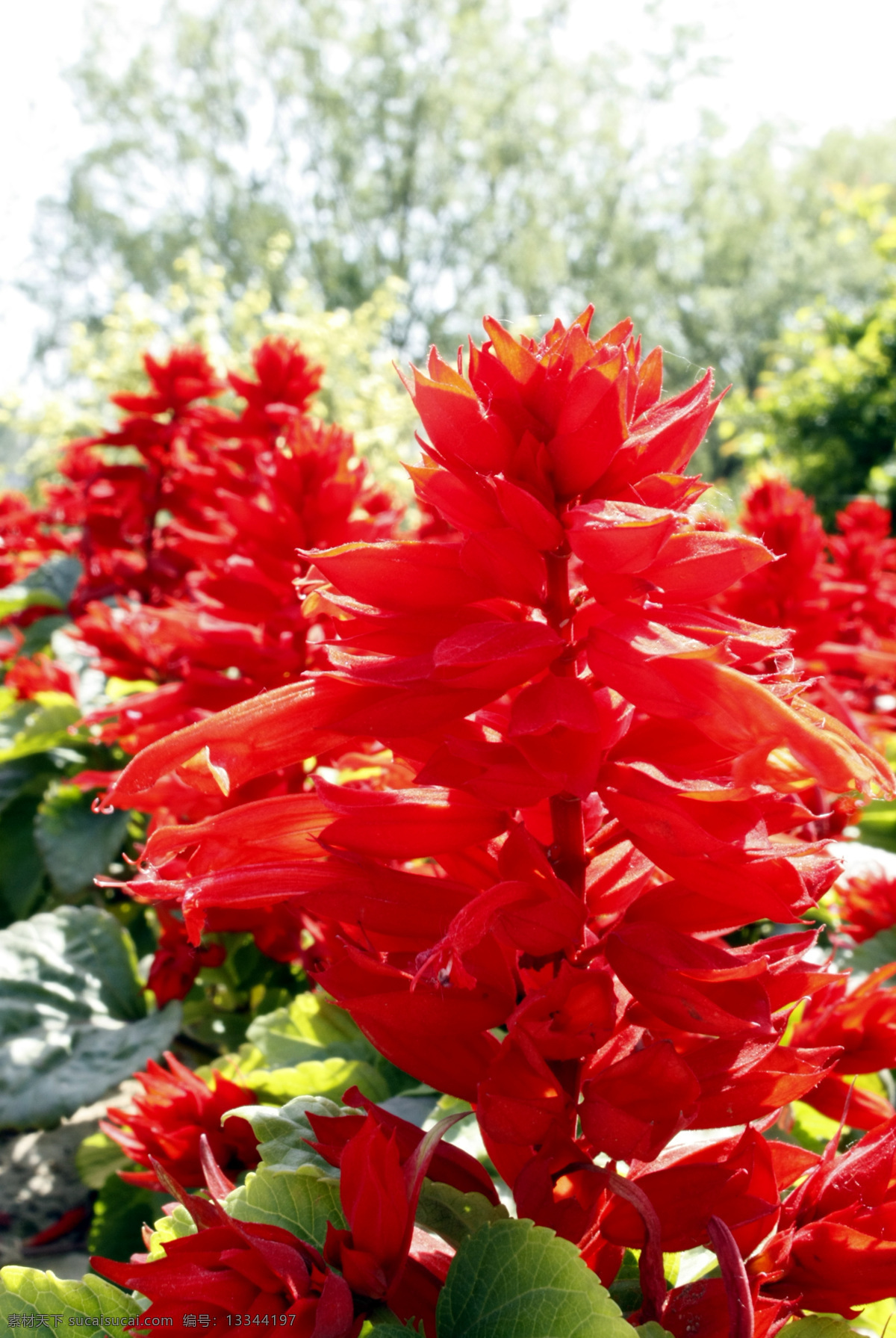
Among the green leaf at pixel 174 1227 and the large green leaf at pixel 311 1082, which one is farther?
the large green leaf at pixel 311 1082

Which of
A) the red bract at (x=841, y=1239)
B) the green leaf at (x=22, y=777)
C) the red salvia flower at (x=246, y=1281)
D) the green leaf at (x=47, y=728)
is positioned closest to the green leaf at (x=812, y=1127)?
the red bract at (x=841, y=1239)

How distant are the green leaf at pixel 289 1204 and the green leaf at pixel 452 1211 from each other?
0.18 ft

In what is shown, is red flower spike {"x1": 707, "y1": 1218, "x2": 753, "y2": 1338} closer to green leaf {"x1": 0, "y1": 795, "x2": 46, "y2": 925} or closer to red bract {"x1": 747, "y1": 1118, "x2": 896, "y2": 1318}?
red bract {"x1": 747, "y1": 1118, "x2": 896, "y2": 1318}

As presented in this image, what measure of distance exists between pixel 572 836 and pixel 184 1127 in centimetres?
50

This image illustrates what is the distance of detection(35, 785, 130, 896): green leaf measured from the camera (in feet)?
6.07

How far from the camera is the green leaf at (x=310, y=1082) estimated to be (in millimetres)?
1035

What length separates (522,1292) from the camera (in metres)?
0.58

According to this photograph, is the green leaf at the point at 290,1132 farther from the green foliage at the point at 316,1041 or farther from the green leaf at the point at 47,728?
the green leaf at the point at 47,728

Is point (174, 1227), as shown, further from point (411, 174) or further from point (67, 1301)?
point (411, 174)

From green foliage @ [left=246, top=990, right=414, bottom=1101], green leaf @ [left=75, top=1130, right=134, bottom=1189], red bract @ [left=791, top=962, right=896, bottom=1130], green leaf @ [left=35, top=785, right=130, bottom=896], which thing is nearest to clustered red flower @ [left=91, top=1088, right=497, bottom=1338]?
red bract @ [left=791, top=962, right=896, bottom=1130]

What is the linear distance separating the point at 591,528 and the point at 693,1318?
0.47 meters

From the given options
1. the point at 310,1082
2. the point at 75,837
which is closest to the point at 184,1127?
the point at 310,1082

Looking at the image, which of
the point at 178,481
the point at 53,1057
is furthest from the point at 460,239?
the point at 53,1057

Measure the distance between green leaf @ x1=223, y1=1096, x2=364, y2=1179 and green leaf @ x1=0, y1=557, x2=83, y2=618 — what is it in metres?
2.35
